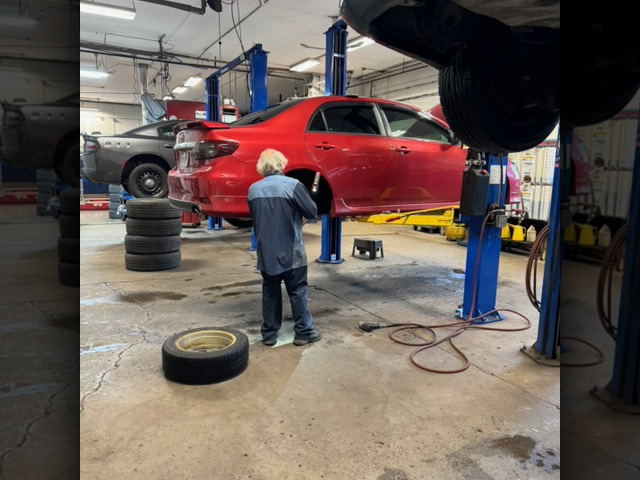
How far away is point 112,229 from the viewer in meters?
9.39

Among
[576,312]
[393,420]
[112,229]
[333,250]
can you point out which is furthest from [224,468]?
[112,229]

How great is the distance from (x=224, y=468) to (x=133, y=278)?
3.69 meters

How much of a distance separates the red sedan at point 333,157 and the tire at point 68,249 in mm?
3121

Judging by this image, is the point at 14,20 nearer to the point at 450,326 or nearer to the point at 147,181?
the point at 450,326

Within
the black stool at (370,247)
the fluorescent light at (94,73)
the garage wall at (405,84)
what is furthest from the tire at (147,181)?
the garage wall at (405,84)

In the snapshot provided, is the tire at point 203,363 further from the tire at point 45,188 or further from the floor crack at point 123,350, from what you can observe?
the tire at point 45,188

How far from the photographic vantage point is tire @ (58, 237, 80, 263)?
20.8 inches

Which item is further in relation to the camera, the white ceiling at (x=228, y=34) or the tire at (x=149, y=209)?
the white ceiling at (x=228, y=34)

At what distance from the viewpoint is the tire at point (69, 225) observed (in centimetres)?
52

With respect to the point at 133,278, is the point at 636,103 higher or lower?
higher

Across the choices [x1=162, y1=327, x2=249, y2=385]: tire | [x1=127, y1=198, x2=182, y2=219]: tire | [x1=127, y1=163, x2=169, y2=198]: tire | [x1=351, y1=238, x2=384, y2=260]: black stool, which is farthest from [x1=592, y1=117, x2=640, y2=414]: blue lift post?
[x1=127, y1=163, x2=169, y2=198]: tire

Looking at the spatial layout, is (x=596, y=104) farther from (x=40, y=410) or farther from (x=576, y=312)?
(x=40, y=410)

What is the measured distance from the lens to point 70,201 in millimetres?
530

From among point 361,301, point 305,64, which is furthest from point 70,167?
point 305,64
